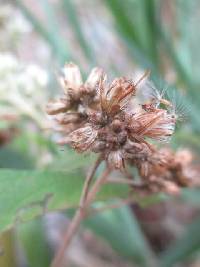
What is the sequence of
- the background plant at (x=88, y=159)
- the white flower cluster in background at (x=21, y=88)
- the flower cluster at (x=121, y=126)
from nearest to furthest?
the flower cluster at (x=121, y=126), the background plant at (x=88, y=159), the white flower cluster in background at (x=21, y=88)

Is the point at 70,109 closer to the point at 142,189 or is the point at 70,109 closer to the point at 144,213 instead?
the point at 142,189

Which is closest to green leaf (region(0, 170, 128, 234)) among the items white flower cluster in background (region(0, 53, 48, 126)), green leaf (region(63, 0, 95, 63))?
white flower cluster in background (region(0, 53, 48, 126))

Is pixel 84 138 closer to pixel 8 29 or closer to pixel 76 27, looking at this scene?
pixel 8 29

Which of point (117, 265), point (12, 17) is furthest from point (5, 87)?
point (117, 265)

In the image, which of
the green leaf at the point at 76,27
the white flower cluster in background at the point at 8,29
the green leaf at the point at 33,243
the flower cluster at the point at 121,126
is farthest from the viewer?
the green leaf at the point at 76,27

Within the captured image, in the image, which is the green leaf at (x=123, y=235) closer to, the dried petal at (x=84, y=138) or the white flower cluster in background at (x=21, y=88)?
the white flower cluster in background at (x=21, y=88)

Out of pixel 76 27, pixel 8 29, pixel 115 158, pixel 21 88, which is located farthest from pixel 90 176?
pixel 76 27

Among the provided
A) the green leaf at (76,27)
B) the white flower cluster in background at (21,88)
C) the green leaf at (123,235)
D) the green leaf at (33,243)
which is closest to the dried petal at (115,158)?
the white flower cluster in background at (21,88)
